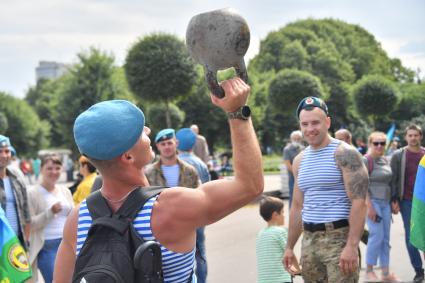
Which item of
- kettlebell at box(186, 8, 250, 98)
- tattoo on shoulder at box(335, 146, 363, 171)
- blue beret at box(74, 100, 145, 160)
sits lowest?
tattoo on shoulder at box(335, 146, 363, 171)

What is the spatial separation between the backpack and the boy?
10.6 feet

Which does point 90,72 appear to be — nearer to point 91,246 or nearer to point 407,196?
point 407,196

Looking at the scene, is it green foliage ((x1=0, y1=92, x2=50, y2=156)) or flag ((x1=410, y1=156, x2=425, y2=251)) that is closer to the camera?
flag ((x1=410, y1=156, x2=425, y2=251))

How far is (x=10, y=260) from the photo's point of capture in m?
3.77

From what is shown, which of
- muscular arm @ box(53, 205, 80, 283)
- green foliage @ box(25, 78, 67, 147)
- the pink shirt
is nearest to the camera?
muscular arm @ box(53, 205, 80, 283)

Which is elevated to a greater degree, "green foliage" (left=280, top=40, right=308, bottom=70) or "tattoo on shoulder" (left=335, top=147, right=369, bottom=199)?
"green foliage" (left=280, top=40, right=308, bottom=70)

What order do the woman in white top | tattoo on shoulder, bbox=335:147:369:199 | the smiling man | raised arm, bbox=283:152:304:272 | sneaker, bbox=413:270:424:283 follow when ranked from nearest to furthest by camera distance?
1. tattoo on shoulder, bbox=335:147:369:199
2. raised arm, bbox=283:152:304:272
3. the woman in white top
4. the smiling man
5. sneaker, bbox=413:270:424:283

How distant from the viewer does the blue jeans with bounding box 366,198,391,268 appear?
25.6ft

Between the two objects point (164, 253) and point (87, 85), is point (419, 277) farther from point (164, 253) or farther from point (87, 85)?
point (87, 85)

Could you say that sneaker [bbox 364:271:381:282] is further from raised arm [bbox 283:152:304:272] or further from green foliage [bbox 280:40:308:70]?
green foliage [bbox 280:40:308:70]

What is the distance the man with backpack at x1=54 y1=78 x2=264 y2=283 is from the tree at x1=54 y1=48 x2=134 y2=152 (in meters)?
34.0

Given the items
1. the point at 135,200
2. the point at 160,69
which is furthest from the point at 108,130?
the point at 160,69

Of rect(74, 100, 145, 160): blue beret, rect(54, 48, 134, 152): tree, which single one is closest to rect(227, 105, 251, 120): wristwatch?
rect(74, 100, 145, 160): blue beret

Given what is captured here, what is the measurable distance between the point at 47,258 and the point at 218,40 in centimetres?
505
